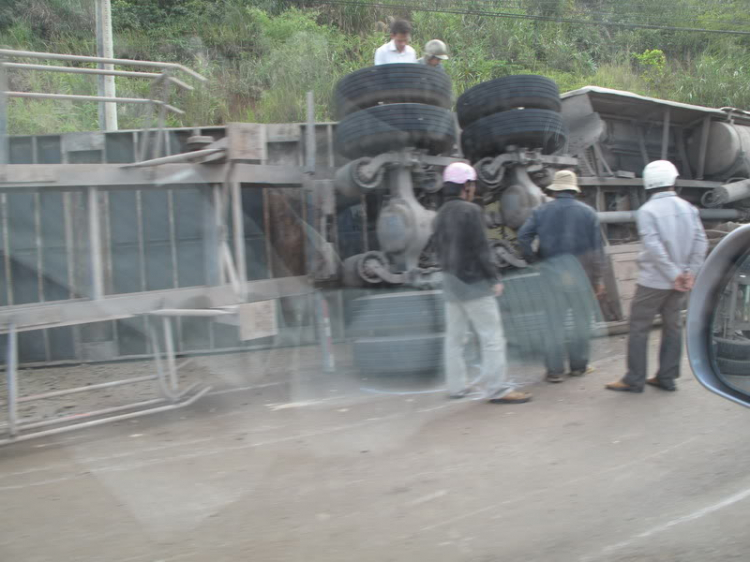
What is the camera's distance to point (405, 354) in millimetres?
5168

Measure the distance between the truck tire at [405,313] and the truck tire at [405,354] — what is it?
2.7 inches

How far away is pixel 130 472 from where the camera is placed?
3732mm

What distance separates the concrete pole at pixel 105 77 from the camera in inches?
357

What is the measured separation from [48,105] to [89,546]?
983 centimetres

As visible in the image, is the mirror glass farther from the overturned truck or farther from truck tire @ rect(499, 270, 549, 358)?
truck tire @ rect(499, 270, 549, 358)

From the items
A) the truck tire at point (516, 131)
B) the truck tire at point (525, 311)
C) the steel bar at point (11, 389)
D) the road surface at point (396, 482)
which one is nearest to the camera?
the road surface at point (396, 482)

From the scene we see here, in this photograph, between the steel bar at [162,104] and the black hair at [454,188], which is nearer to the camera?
the black hair at [454,188]

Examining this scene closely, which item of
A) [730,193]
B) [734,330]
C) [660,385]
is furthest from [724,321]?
[730,193]

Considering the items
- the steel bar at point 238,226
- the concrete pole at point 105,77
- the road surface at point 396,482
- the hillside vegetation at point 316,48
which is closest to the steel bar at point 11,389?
the road surface at point 396,482

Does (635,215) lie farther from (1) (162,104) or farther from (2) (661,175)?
(1) (162,104)

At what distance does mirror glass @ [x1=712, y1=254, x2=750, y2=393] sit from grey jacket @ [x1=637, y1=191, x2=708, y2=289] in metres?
2.38

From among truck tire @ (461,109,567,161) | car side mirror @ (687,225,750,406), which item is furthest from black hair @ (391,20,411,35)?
car side mirror @ (687,225,750,406)

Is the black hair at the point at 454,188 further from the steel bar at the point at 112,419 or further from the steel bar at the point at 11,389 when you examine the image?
the steel bar at the point at 11,389

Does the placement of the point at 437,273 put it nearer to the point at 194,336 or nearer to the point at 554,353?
the point at 554,353
